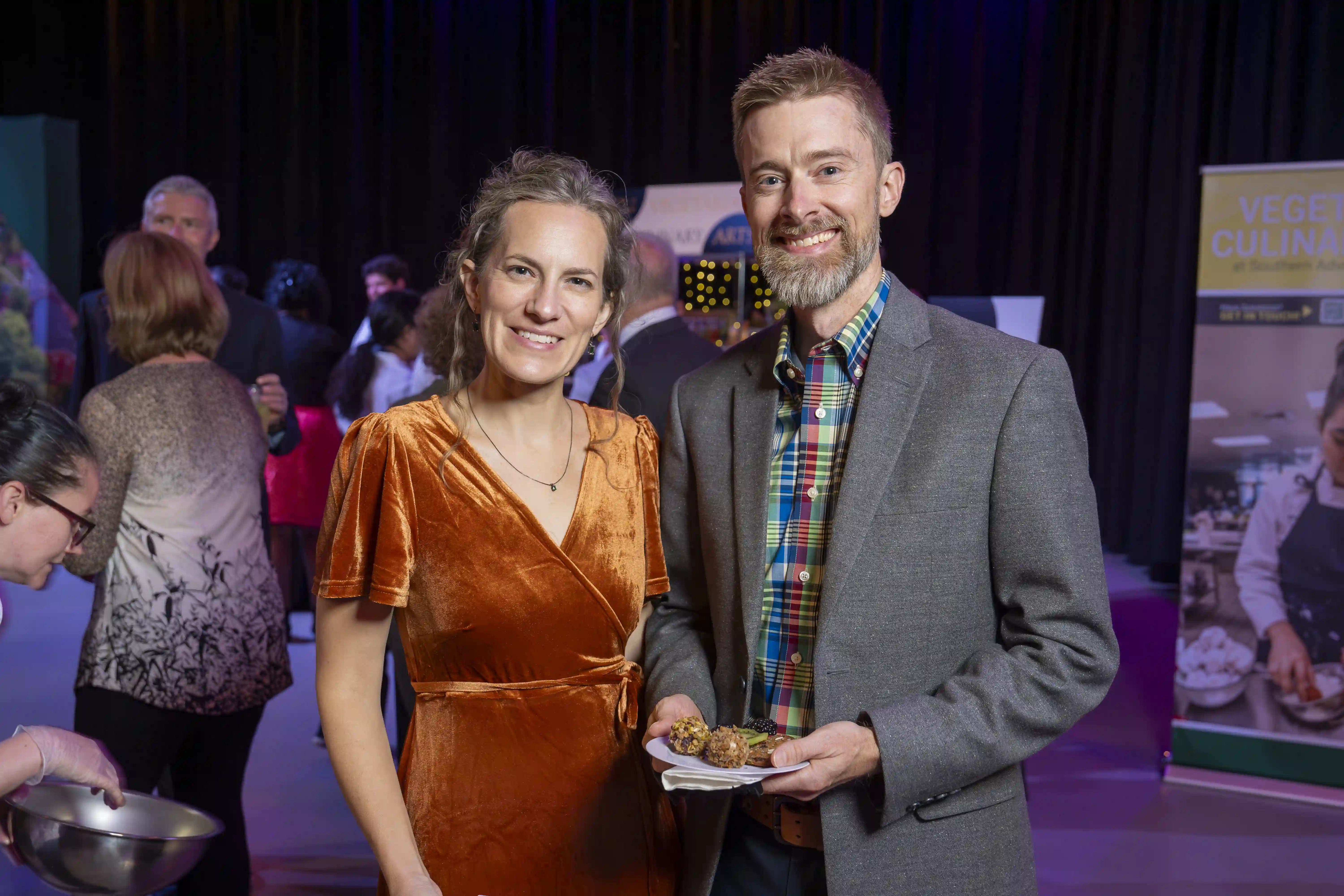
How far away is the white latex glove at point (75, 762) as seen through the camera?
1.57 meters

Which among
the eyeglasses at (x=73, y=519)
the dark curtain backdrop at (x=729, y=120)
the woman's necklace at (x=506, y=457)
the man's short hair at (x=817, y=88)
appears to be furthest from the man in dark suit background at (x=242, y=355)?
the dark curtain backdrop at (x=729, y=120)

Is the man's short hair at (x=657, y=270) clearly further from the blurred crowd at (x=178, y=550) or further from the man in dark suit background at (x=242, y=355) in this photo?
the man in dark suit background at (x=242, y=355)

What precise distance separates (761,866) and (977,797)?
0.30 m

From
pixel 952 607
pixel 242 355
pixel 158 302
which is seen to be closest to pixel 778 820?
pixel 952 607

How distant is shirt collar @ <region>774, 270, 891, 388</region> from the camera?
Result: 1535mm

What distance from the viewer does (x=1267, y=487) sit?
424cm

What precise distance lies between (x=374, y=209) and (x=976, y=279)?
4.50m

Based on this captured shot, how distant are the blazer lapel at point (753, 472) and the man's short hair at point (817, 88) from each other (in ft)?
1.01

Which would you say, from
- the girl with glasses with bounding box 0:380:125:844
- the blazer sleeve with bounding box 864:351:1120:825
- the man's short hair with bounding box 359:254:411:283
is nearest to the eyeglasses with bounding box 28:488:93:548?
the girl with glasses with bounding box 0:380:125:844

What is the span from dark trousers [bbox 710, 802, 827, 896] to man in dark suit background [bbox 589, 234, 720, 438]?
5.40 ft

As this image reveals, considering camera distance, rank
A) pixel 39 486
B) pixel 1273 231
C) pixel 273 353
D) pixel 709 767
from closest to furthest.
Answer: pixel 709 767, pixel 39 486, pixel 273 353, pixel 1273 231

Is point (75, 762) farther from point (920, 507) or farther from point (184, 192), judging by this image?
point (184, 192)

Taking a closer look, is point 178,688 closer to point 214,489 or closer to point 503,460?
point 214,489

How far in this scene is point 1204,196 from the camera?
166 inches
